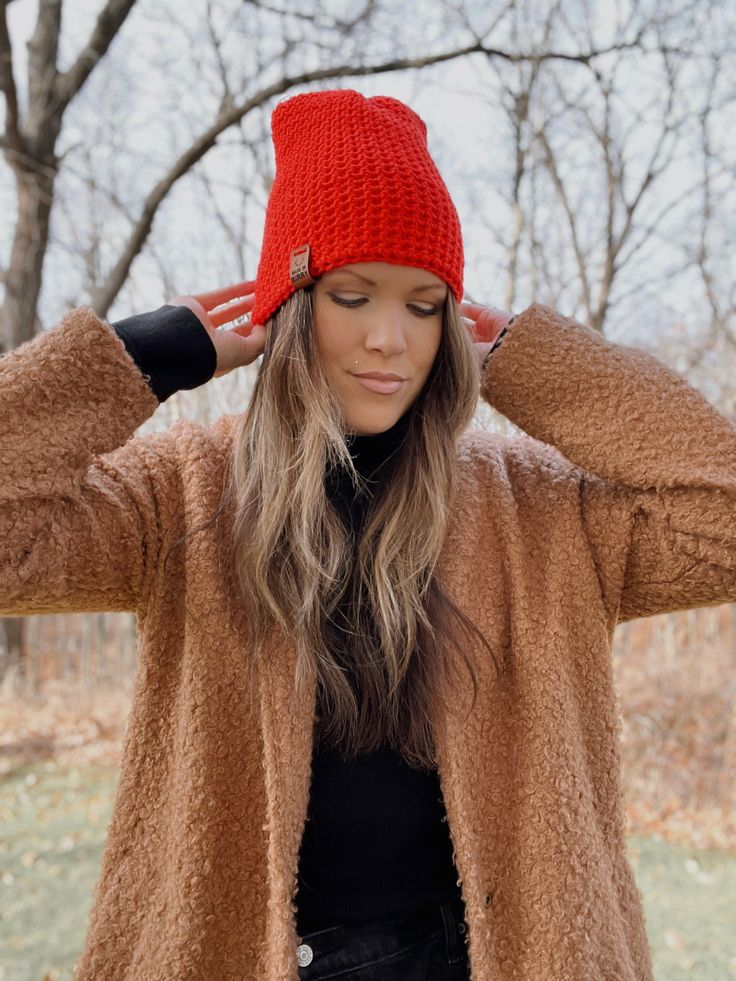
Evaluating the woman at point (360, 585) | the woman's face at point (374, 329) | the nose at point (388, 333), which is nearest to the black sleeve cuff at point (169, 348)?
the woman at point (360, 585)

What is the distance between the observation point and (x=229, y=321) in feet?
6.11

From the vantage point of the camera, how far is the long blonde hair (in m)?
1.59

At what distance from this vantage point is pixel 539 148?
6.86m

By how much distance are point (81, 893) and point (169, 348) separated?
4.21 metres

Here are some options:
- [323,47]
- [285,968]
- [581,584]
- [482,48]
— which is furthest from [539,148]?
[285,968]

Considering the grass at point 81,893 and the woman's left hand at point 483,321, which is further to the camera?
the grass at point 81,893

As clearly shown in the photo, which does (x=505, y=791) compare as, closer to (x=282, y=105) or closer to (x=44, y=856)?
(x=282, y=105)

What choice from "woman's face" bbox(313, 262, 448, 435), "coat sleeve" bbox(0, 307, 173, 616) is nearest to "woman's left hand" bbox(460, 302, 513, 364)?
"woman's face" bbox(313, 262, 448, 435)

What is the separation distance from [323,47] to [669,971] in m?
5.80

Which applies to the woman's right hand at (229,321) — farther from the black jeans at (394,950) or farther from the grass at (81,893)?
the grass at (81,893)

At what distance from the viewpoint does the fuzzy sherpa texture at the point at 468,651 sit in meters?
1.51

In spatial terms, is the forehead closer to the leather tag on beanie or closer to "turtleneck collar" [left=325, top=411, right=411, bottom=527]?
the leather tag on beanie

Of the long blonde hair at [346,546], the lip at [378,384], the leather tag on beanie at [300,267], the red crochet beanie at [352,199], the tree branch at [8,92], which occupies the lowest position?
the long blonde hair at [346,546]

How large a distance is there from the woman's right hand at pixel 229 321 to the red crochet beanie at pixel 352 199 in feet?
0.20
